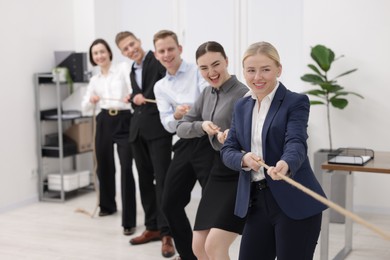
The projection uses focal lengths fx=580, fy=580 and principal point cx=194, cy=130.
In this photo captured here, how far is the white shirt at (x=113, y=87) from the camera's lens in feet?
16.5

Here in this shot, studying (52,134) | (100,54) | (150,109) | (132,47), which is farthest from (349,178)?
(52,134)

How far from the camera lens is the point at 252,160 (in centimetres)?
235

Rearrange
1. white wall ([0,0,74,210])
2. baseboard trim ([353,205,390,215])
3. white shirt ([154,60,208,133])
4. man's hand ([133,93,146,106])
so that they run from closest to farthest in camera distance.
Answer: white shirt ([154,60,208,133]) < man's hand ([133,93,146,106]) < baseboard trim ([353,205,390,215]) < white wall ([0,0,74,210])

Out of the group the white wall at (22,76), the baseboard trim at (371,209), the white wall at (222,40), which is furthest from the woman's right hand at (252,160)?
the white wall at (22,76)

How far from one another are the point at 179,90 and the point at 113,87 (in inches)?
57.0

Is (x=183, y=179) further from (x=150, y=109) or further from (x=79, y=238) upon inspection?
(x=79, y=238)

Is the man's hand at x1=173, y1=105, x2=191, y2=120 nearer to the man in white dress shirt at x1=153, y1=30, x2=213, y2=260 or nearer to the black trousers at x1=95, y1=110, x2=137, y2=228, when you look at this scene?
the man in white dress shirt at x1=153, y1=30, x2=213, y2=260

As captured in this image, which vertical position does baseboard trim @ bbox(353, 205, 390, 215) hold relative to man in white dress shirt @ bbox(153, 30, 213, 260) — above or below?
below

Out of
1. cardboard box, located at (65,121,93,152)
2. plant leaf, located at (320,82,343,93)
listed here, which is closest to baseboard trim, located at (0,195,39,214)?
cardboard box, located at (65,121,93,152)

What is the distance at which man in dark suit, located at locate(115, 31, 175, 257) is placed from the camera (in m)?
4.26

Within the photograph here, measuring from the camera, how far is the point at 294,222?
2373 millimetres

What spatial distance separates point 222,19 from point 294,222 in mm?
3703

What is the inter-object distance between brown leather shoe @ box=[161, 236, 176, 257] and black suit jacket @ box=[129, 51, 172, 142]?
2.49ft

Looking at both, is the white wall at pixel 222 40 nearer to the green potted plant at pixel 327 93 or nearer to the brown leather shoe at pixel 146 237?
the green potted plant at pixel 327 93
